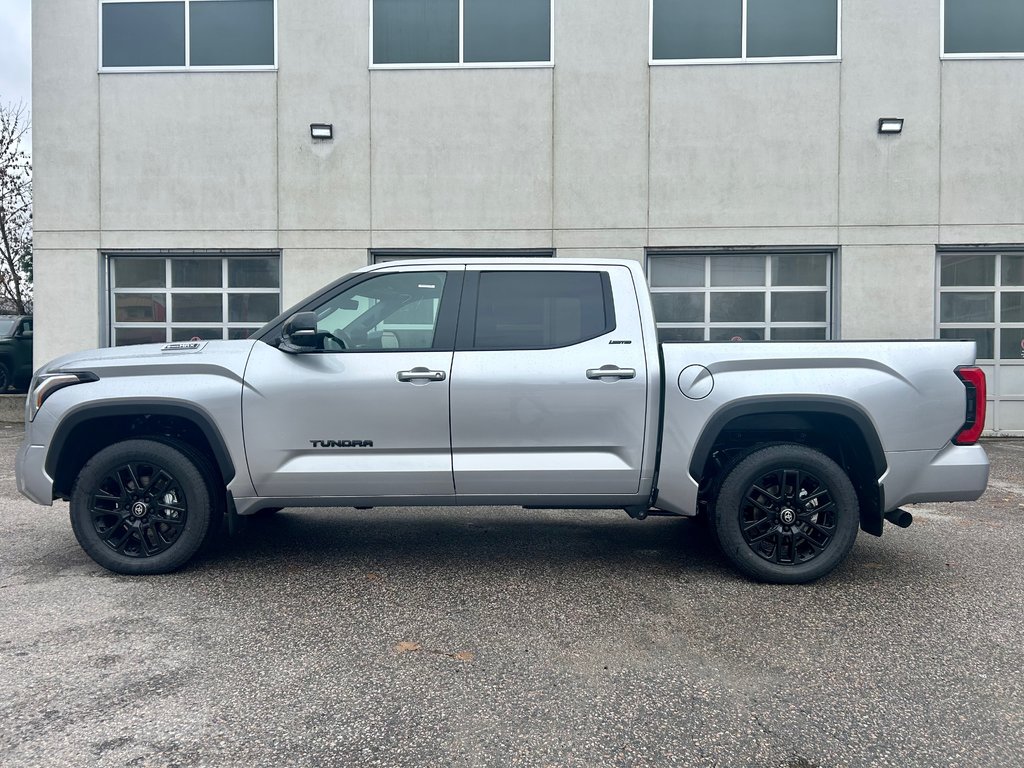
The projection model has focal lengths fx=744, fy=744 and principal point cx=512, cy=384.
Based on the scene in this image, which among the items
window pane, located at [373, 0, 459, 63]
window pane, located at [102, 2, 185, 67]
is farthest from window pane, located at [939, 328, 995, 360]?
window pane, located at [102, 2, 185, 67]

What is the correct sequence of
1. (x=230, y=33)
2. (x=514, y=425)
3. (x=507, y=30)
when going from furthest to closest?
Result: (x=230, y=33) → (x=507, y=30) → (x=514, y=425)

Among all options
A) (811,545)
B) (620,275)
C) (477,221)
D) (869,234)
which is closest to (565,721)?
(811,545)

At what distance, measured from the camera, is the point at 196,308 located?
11695 mm

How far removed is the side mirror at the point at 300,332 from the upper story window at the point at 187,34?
8.83 metres

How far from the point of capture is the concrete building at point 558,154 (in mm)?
11062

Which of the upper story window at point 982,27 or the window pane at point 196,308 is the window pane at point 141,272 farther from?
the upper story window at point 982,27

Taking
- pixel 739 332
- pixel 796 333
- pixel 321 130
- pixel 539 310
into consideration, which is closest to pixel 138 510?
pixel 539 310

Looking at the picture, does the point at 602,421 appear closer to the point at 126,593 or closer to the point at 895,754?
the point at 895,754

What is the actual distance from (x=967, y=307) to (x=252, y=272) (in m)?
11.0

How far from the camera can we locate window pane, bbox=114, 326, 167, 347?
11727 mm

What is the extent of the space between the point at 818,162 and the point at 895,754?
33.4ft

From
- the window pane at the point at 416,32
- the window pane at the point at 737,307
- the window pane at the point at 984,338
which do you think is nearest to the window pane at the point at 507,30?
the window pane at the point at 416,32

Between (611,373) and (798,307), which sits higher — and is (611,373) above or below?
below

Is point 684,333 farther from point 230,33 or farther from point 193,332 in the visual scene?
point 230,33
